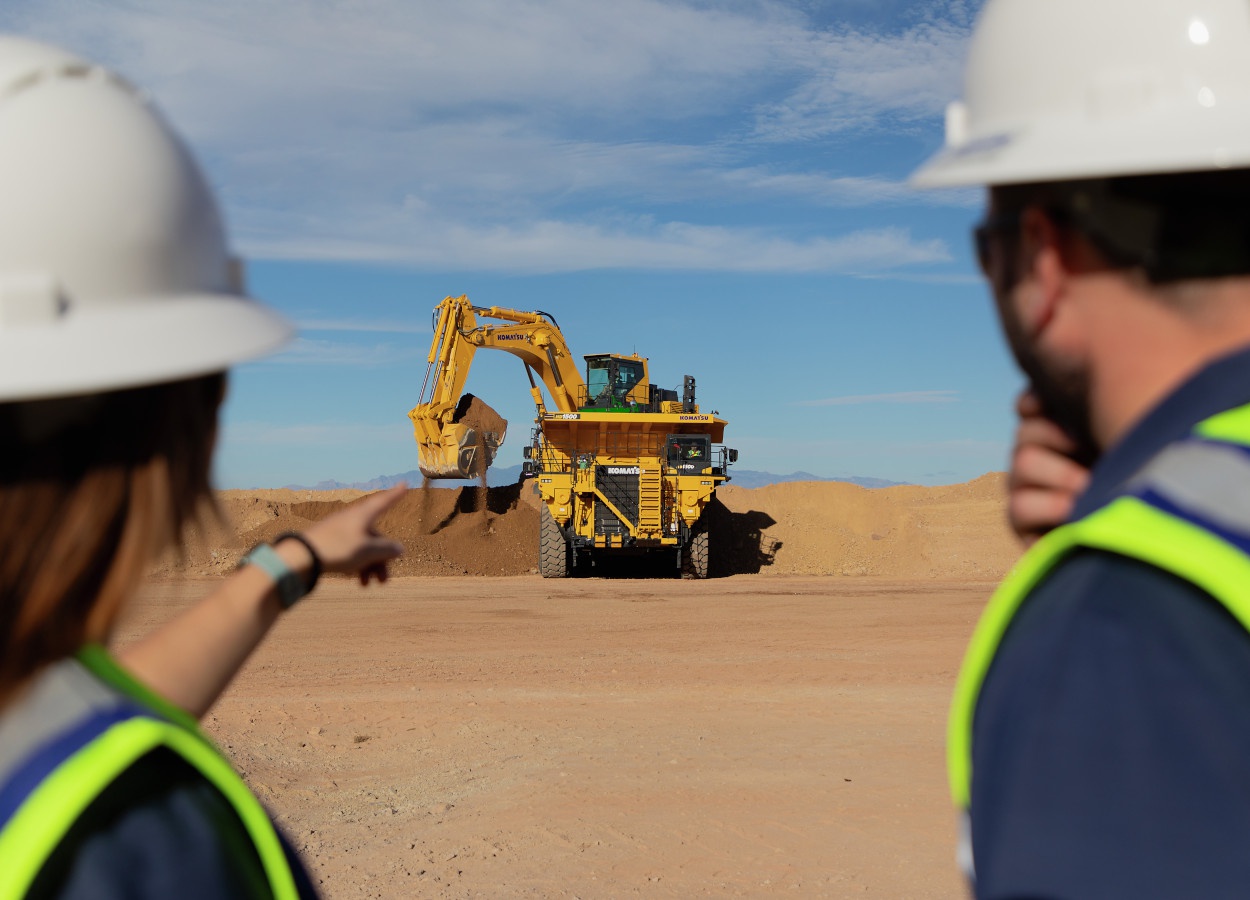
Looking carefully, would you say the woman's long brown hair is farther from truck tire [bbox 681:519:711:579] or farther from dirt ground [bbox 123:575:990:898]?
truck tire [bbox 681:519:711:579]

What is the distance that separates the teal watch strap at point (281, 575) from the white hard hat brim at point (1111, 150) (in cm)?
120

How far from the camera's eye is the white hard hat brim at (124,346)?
4.02ft

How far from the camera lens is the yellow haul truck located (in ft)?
71.5

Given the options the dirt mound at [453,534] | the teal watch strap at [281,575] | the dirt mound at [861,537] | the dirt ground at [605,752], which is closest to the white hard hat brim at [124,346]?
the teal watch strap at [281,575]

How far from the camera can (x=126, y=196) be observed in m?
1.33

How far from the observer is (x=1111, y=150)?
1.29 meters

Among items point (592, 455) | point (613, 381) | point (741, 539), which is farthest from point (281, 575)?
point (741, 539)

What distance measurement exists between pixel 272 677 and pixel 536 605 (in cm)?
667

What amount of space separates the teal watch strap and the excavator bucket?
21.9 meters

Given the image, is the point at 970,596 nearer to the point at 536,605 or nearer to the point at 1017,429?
the point at 536,605

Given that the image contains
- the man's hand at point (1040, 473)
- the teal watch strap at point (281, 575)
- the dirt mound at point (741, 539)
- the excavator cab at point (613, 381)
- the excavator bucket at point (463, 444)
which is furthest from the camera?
the dirt mound at point (741, 539)

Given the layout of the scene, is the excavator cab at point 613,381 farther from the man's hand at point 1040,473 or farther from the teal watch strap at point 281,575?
the man's hand at point 1040,473

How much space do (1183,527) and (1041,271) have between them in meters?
0.39

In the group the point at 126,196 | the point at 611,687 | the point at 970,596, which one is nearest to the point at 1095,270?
the point at 126,196
